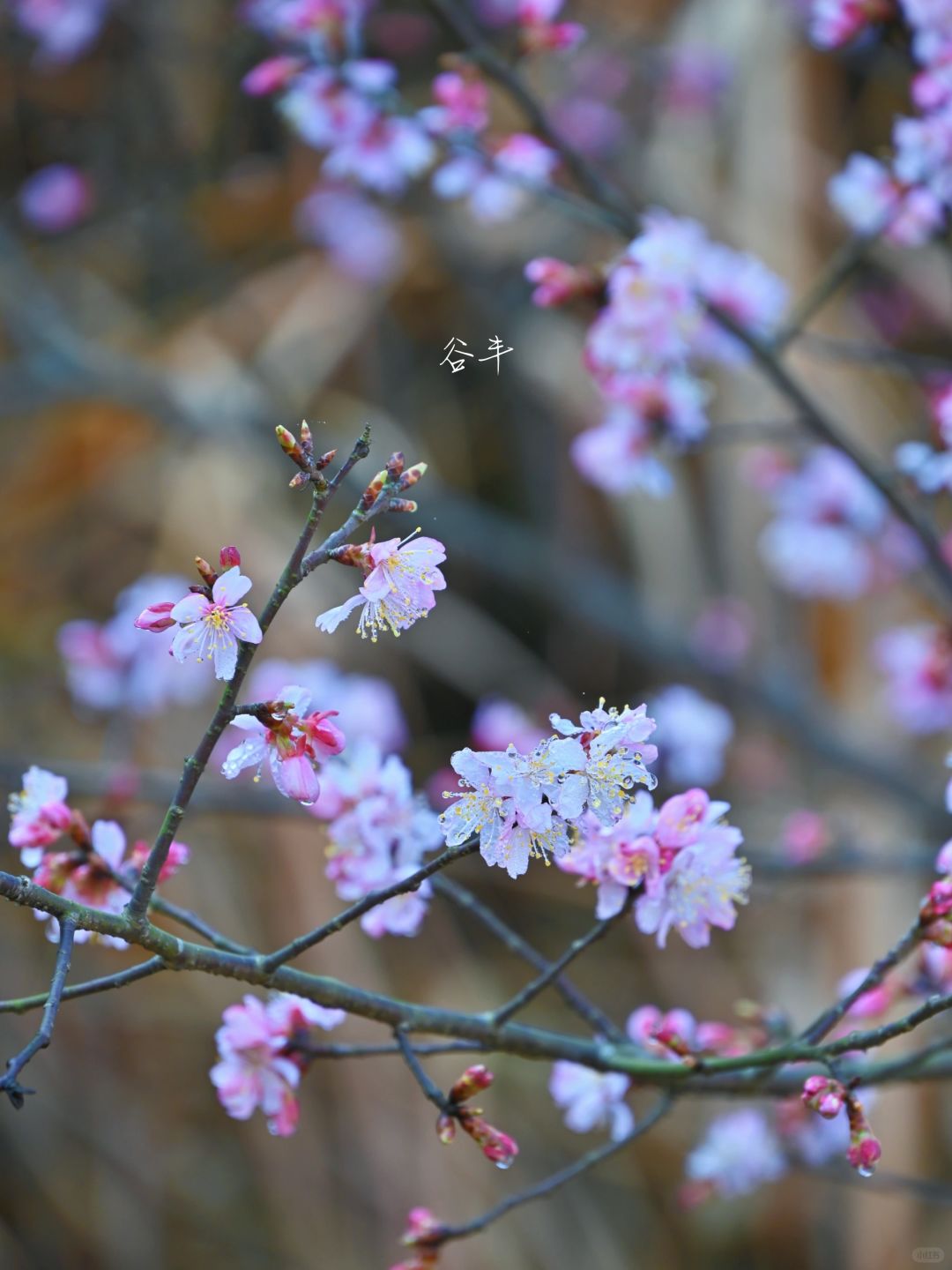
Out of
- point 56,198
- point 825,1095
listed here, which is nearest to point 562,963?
point 825,1095

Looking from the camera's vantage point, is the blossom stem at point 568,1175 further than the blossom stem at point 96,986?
Yes

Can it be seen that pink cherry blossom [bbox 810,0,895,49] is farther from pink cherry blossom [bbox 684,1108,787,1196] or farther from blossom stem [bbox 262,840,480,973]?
pink cherry blossom [bbox 684,1108,787,1196]

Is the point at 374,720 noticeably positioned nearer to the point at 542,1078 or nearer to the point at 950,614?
the point at 950,614

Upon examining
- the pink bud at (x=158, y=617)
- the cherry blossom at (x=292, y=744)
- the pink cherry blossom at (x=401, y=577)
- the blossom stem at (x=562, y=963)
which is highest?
the pink bud at (x=158, y=617)

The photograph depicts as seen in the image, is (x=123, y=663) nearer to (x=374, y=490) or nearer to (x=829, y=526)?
(x=829, y=526)

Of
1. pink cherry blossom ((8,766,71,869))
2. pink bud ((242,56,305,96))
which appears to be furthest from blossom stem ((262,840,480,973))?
pink bud ((242,56,305,96))

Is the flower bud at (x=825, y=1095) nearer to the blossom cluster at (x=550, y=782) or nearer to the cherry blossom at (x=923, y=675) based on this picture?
the blossom cluster at (x=550, y=782)

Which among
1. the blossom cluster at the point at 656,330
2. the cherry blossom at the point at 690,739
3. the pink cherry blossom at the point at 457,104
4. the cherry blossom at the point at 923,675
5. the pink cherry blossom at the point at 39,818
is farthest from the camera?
the cherry blossom at the point at 690,739

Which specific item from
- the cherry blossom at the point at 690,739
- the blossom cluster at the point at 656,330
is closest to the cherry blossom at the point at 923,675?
the cherry blossom at the point at 690,739
